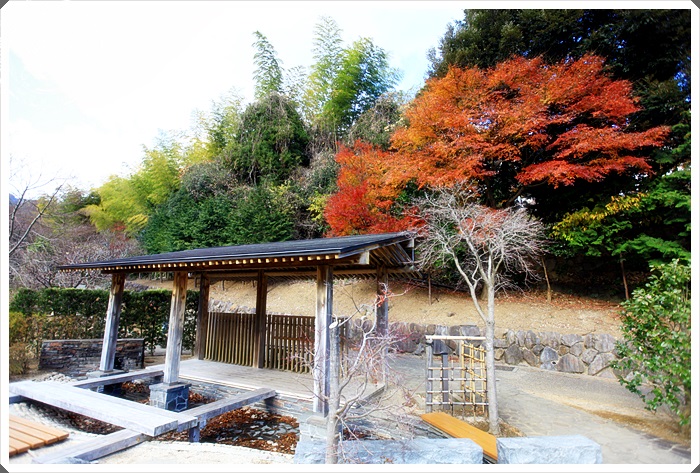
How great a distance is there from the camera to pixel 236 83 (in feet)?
52.6

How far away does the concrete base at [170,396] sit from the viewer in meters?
4.56

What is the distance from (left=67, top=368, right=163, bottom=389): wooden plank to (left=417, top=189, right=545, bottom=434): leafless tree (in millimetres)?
5006

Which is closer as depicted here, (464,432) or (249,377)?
(464,432)

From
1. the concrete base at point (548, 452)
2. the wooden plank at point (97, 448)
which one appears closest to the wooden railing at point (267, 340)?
the wooden plank at point (97, 448)

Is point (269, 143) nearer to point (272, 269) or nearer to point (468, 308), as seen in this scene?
point (468, 308)

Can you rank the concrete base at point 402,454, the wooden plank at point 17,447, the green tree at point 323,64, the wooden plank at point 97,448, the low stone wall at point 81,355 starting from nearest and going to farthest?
the concrete base at point 402,454 < the wooden plank at point 97,448 < the wooden plank at point 17,447 < the low stone wall at point 81,355 < the green tree at point 323,64

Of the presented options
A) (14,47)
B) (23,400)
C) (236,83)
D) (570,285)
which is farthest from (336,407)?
(236,83)

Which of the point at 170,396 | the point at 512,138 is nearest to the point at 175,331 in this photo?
the point at 170,396

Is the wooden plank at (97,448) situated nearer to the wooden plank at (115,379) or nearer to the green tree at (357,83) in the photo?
the wooden plank at (115,379)

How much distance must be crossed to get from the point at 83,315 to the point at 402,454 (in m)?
7.71

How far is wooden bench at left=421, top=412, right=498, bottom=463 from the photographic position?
9.37 feet

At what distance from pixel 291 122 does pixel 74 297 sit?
10056 millimetres

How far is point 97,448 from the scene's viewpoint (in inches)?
113

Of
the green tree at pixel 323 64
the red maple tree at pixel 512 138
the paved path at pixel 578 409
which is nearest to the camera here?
the paved path at pixel 578 409
